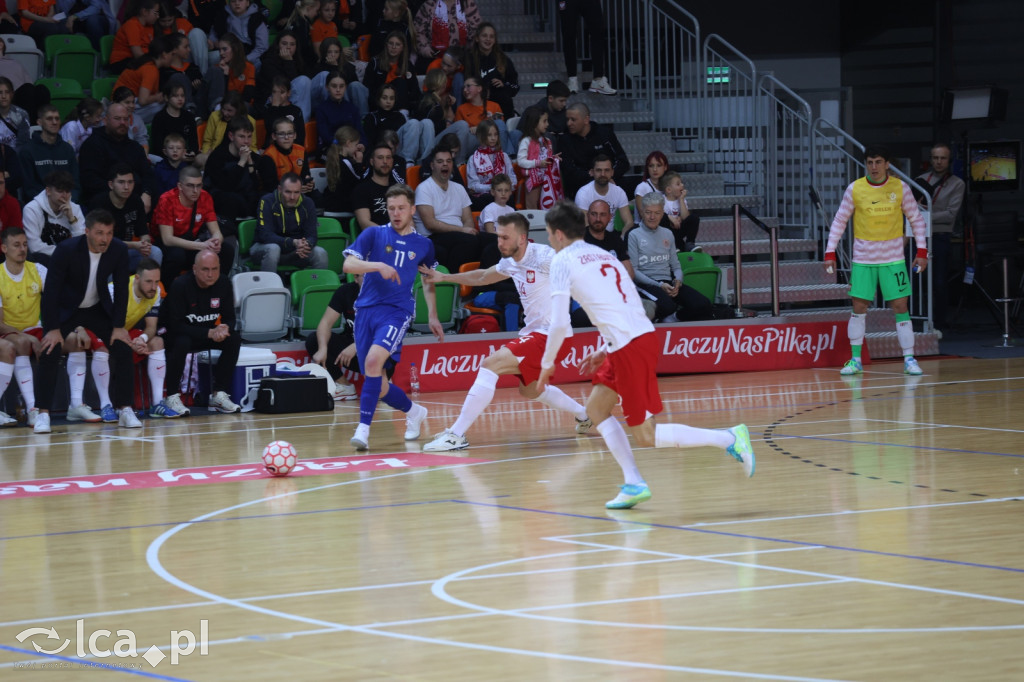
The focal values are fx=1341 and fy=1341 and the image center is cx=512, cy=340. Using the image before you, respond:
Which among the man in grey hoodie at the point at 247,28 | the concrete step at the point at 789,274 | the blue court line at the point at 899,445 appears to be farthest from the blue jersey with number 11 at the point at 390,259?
the concrete step at the point at 789,274

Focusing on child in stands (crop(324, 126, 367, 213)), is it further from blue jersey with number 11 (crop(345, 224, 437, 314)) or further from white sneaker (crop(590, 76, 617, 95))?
blue jersey with number 11 (crop(345, 224, 437, 314))

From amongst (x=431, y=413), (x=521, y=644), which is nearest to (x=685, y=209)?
(x=431, y=413)

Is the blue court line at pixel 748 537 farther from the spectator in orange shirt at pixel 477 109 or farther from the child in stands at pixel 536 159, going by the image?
the spectator in orange shirt at pixel 477 109

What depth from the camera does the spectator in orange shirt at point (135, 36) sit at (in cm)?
1576

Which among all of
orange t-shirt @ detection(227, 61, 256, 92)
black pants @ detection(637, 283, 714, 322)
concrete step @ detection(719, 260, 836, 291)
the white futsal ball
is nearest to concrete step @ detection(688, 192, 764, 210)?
concrete step @ detection(719, 260, 836, 291)

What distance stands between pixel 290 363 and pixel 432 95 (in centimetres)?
463

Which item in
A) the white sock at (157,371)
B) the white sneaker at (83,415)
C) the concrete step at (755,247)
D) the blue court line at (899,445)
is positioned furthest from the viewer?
the concrete step at (755,247)

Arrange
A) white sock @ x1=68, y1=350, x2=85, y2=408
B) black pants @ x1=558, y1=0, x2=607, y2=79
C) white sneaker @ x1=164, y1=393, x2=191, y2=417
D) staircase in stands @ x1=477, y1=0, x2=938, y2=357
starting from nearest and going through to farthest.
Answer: white sock @ x1=68, y1=350, x2=85, y2=408
white sneaker @ x1=164, y1=393, x2=191, y2=417
staircase in stands @ x1=477, y1=0, x2=938, y2=357
black pants @ x1=558, y1=0, x2=607, y2=79

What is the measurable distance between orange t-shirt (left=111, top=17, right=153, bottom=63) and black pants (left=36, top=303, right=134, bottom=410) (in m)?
4.85

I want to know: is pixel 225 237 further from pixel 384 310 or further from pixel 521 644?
pixel 521 644

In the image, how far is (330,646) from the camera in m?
4.73

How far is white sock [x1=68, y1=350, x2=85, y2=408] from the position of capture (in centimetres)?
1200

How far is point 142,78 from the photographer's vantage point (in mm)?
15273

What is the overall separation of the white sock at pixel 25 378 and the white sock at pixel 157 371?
3.49 feet
